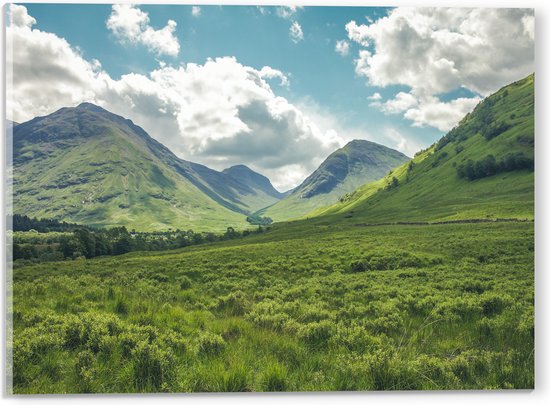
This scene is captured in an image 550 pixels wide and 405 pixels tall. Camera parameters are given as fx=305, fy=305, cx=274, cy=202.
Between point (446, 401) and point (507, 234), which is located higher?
point (507, 234)

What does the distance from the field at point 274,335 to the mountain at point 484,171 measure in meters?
5.16

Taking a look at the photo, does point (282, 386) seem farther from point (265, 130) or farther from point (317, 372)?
point (265, 130)

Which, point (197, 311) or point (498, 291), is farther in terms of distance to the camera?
point (498, 291)

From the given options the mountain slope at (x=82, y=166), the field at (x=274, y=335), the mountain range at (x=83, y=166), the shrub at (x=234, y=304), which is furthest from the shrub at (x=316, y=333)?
the mountain slope at (x=82, y=166)

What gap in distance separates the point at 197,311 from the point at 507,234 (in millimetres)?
15560

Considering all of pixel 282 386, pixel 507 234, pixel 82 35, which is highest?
pixel 82 35

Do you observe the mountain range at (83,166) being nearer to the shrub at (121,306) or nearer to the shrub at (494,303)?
the shrub at (121,306)

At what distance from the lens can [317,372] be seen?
18.6 ft

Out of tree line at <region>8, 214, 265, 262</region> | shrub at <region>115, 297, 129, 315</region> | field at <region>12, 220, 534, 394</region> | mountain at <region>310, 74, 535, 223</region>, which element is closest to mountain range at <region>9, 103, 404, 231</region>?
tree line at <region>8, 214, 265, 262</region>

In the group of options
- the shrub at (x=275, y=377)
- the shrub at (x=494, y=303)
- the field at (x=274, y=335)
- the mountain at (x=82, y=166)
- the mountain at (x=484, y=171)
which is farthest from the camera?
the mountain at (x=484, y=171)

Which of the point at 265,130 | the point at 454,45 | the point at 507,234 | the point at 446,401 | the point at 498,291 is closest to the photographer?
the point at 446,401

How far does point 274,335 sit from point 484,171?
185ft

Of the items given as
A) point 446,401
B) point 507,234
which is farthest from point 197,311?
point 507,234

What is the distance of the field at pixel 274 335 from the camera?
553 centimetres
